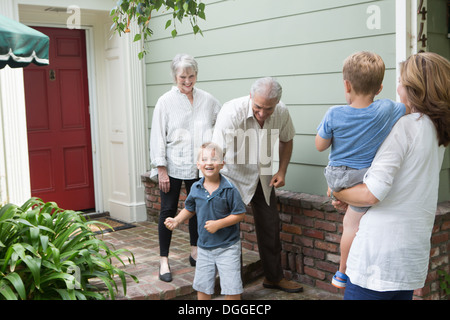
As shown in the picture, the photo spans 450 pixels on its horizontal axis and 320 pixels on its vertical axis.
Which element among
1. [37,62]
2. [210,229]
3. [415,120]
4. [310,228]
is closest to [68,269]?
[210,229]

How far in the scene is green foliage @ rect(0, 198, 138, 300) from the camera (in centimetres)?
308

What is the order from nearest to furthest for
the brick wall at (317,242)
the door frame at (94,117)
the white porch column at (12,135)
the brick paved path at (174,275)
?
the brick wall at (317,242) → the brick paved path at (174,275) → the white porch column at (12,135) → the door frame at (94,117)

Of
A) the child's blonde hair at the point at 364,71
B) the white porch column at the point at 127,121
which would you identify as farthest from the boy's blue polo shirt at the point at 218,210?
the white porch column at the point at 127,121

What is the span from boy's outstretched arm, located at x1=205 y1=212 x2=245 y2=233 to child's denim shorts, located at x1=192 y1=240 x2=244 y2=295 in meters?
0.17

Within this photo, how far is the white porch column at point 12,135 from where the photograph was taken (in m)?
4.77

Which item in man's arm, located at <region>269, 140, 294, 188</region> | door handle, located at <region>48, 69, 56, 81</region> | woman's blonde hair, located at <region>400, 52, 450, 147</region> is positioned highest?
door handle, located at <region>48, 69, 56, 81</region>

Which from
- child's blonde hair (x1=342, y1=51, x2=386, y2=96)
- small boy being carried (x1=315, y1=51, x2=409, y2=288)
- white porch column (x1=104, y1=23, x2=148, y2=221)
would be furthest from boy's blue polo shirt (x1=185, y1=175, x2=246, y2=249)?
white porch column (x1=104, y1=23, x2=148, y2=221)

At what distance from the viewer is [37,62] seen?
11.3 ft

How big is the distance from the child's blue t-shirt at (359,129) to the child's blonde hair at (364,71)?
0.09 metres

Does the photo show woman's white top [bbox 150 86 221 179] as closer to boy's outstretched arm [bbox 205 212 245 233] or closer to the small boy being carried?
boy's outstretched arm [bbox 205 212 245 233]

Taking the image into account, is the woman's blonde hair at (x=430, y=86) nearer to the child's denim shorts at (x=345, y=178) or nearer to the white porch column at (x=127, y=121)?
the child's denim shorts at (x=345, y=178)

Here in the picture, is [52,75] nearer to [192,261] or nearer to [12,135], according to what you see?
[12,135]

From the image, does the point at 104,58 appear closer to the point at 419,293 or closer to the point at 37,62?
the point at 37,62

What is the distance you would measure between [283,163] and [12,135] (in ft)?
8.88
